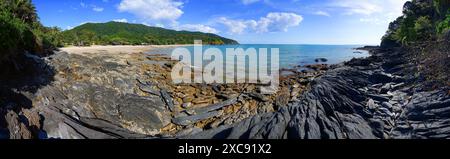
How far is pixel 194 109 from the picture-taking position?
677 inches

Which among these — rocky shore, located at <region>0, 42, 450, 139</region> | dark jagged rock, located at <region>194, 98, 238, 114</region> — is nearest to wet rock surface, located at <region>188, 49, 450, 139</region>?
rocky shore, located at <region>0, 42, 450, 139</region>

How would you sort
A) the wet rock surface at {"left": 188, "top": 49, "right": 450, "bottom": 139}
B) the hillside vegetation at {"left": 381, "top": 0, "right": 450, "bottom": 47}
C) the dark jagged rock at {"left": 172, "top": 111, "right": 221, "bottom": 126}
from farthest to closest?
1. the hillside vegetation at {"left": 381, "top": 0, "right": 450, "bottom": 47}
2. the dark jagged rock at {"left": 172, "top": 111, "right": 221, "bottom": 126}
3. the wet rock surface at {"left": 188, "top": 49, "right": 450, "bottom": 139}

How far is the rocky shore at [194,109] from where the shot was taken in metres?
11.1

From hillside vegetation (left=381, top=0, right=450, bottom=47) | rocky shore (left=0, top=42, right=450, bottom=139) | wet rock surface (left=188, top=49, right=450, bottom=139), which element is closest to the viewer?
wet rock surface (left=188, top=49, right=450, bottom=139)

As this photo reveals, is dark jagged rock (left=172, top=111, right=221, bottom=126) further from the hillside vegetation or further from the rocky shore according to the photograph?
the hillside vegetation

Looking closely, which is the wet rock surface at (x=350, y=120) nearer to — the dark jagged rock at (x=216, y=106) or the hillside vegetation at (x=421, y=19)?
the dark jagged rock at (x=216, y=106)

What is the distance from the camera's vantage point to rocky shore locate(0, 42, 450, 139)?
1112 cm

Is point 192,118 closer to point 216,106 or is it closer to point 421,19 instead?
point 216,106

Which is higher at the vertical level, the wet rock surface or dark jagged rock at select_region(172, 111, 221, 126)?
the wet rock surface

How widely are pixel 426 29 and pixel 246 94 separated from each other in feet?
150

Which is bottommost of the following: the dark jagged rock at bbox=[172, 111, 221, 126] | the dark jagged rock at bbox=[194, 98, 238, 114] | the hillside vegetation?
the dark jagged rock at bbox=[172, 111, 221, 126]

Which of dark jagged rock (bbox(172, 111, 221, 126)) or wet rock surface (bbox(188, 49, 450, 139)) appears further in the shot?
dark jagged rock (bbox(172, 111, 221, 126))

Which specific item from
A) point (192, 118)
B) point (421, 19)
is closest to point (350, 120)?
point (192, 118)
